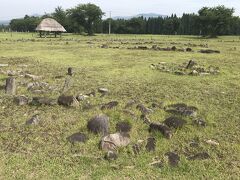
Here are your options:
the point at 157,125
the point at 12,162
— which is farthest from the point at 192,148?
the point at 12,162

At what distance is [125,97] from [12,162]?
4.70 meters

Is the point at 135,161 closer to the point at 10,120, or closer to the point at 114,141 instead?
the point at 114,141

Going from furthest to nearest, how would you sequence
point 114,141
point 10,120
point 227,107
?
point 227,107 < point 10,120 < point 114,141

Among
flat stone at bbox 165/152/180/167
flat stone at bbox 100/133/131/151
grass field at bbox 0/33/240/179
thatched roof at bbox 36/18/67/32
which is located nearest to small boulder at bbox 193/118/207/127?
grass field at bbox 0/33/240/179

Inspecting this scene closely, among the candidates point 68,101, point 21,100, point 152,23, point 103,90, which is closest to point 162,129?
point 68,101

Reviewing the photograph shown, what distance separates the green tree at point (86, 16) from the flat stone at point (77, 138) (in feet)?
193

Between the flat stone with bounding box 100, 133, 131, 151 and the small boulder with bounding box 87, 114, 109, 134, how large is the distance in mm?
456

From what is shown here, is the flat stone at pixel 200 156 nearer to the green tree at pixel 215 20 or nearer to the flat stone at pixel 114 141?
the flat stone at pixel 114 141

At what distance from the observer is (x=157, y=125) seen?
23.2 ft

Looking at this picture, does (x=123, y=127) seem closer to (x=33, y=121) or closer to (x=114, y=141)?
(x=114, y=141)

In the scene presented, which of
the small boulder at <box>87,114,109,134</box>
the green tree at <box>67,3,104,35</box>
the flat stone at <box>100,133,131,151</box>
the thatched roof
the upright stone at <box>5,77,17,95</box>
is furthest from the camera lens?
the green tree at <box>67,3,104,35</box>

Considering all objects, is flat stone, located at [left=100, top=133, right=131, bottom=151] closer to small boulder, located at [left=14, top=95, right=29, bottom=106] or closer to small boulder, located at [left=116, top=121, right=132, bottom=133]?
small boulder, located at [left=116, top=121, right=132, bottom=133]

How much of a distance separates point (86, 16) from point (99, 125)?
60.3m

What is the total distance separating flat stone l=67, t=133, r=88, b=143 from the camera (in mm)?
6620
